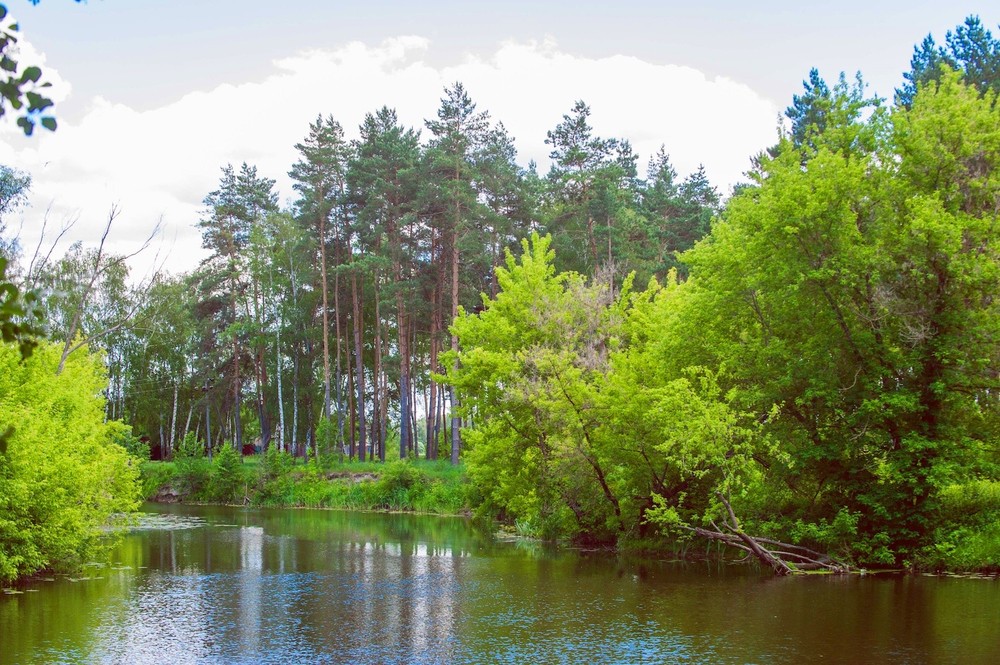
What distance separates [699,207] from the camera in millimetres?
53125

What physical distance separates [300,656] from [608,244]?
3504 centimetres

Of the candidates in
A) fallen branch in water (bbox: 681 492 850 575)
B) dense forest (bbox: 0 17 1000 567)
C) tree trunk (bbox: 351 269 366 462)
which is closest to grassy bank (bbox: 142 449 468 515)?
tree trunk (bbox: 351 269 366 462)

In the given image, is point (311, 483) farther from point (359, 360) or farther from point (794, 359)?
point (794, 359)

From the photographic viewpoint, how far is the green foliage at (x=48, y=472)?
1738 centimetres

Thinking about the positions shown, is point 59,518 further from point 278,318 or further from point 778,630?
point 278,318

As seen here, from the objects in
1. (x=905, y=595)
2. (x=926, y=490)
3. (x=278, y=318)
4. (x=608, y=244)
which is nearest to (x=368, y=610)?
(x=905, y=595)

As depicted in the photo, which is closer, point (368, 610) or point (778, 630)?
point (778, 630)

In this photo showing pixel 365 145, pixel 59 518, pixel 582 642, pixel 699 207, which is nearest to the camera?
pixel 582 642

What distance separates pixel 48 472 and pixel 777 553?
16.0 metres

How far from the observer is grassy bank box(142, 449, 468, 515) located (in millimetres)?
41188

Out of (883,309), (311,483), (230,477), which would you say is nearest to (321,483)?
(311,483)

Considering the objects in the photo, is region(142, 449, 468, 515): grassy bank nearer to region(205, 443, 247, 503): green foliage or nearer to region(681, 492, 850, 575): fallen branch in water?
region(205, 443, 247, 503): green foliage

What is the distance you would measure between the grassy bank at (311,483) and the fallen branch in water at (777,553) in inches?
687

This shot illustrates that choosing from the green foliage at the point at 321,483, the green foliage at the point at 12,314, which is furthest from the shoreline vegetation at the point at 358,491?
the green foliage at the point at 12,314
